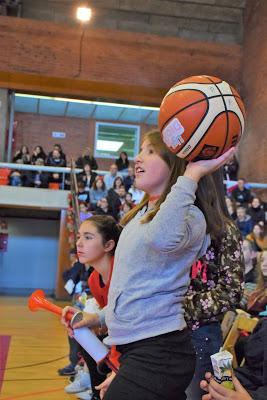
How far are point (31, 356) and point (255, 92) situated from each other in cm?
1022

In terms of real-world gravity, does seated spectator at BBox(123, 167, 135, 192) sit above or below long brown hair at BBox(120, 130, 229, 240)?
below

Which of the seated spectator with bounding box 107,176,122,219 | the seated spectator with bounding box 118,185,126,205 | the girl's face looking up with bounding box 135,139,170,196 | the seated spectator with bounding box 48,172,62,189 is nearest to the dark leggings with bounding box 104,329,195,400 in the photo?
the girl's face looking up with bounding box 135,139,170,196

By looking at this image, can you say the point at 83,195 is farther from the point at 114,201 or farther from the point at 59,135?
the point at 59,135

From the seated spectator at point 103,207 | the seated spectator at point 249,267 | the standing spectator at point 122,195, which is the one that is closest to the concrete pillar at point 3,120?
the standing spectator at point 122,195

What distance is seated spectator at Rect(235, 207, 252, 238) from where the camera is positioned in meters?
10.0

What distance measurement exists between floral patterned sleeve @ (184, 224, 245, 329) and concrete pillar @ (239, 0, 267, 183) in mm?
11561

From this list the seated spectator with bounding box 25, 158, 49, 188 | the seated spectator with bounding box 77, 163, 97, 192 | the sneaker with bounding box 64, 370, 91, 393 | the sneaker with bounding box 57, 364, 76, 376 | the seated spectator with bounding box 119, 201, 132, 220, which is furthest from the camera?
the seated spectator with bounding box 25, 158, 49, 188

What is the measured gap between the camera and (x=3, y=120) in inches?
577

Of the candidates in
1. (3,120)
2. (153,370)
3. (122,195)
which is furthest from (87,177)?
(153,370)

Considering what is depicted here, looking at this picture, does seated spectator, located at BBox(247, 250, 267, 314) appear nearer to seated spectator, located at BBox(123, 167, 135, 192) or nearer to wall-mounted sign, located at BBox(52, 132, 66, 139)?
seated spectator, located at BBox(123, 167, 135, 192)

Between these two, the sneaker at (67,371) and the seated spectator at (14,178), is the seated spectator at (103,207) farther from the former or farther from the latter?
the sneaker at (67,371)

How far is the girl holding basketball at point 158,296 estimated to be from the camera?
1472 mm

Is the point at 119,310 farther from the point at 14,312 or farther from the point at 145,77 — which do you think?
the point at 145,77

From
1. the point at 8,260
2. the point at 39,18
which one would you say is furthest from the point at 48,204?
the point at 39,18
